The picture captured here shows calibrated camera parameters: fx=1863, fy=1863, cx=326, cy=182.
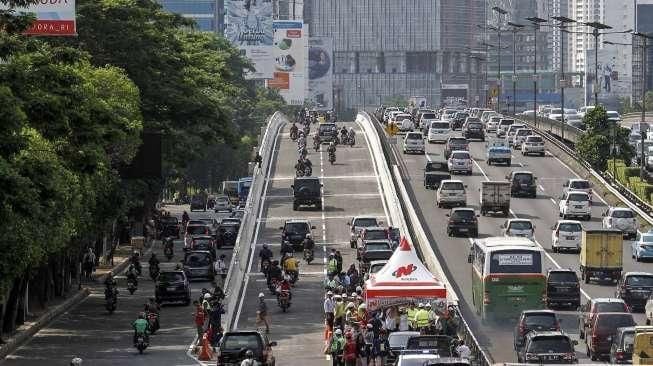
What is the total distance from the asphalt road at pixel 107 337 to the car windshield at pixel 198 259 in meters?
1.42

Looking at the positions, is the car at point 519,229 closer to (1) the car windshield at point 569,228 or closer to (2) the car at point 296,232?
(1) the car windshield at point 569,228

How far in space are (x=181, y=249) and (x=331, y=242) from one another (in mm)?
13523

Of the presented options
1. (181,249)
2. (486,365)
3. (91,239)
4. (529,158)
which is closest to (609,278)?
(91,239)

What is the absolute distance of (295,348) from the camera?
53.2 metres

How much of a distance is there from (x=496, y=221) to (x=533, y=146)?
1437 inches

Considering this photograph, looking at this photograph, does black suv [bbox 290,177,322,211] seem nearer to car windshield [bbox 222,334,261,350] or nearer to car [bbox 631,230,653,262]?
car [bbox 631,230,653,262]

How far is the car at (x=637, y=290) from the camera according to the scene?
57.9 meters

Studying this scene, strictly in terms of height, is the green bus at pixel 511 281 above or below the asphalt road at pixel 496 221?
above

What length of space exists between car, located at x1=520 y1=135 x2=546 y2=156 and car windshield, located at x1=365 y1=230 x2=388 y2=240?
49.7 m

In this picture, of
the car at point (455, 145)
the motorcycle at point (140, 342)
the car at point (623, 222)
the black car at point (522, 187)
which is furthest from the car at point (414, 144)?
the motorcycle at point (140, 342)

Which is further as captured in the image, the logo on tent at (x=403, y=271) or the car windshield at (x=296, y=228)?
the car windshield at (x=296, y=228)

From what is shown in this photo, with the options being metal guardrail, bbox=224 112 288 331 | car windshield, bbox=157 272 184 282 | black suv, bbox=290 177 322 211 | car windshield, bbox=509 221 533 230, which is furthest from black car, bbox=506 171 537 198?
car windshield, bbox=157 272 184 282

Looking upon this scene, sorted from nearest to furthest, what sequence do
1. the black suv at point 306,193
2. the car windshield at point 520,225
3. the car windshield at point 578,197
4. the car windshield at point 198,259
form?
the car windshield at point 198,259
the car windshield at point 520,225
the car windshield at point 578,197
the black suv at point 306,193

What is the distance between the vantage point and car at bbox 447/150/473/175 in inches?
4272
